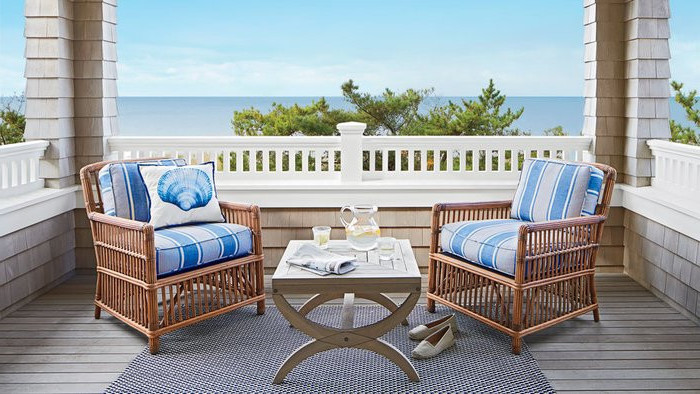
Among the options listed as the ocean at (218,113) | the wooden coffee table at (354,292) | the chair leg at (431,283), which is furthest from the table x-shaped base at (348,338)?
the ocean at (218,113)

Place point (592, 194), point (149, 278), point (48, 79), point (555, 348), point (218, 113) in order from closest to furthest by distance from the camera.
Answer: point (149, 278) → point (555, 348) → point (592, 194) → point (48, 79) → point (218, 113)

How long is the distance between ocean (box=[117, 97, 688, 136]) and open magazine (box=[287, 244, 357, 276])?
17.1 meters

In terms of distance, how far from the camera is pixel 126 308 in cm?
397

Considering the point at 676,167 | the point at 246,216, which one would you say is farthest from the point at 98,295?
the point at 676,167

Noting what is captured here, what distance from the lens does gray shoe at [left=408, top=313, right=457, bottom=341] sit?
12.8 feet

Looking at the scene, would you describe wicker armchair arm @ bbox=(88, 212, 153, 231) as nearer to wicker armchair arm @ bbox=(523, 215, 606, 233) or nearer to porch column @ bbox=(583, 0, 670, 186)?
wicker armchair arm @ bbox=(523, 215, 606, 233)

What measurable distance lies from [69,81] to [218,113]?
18.4 m

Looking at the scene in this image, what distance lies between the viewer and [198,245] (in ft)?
12.8

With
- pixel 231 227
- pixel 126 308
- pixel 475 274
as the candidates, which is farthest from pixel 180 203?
pixel 475 274

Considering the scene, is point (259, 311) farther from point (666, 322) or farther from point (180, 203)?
point (666, 322)

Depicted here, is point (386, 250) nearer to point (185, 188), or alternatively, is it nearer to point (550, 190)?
point (550, 190)

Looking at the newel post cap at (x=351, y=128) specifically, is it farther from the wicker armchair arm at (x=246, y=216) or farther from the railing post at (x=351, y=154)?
the wicker armchair arm at (x=246, y=216)

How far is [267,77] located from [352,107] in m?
9.74

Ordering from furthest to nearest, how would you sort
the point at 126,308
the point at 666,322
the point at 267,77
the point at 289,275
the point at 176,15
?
the point at 176,15 < the point at 267,77 < the point at 666,322 < the point at 126,308 < the point at 289,275
